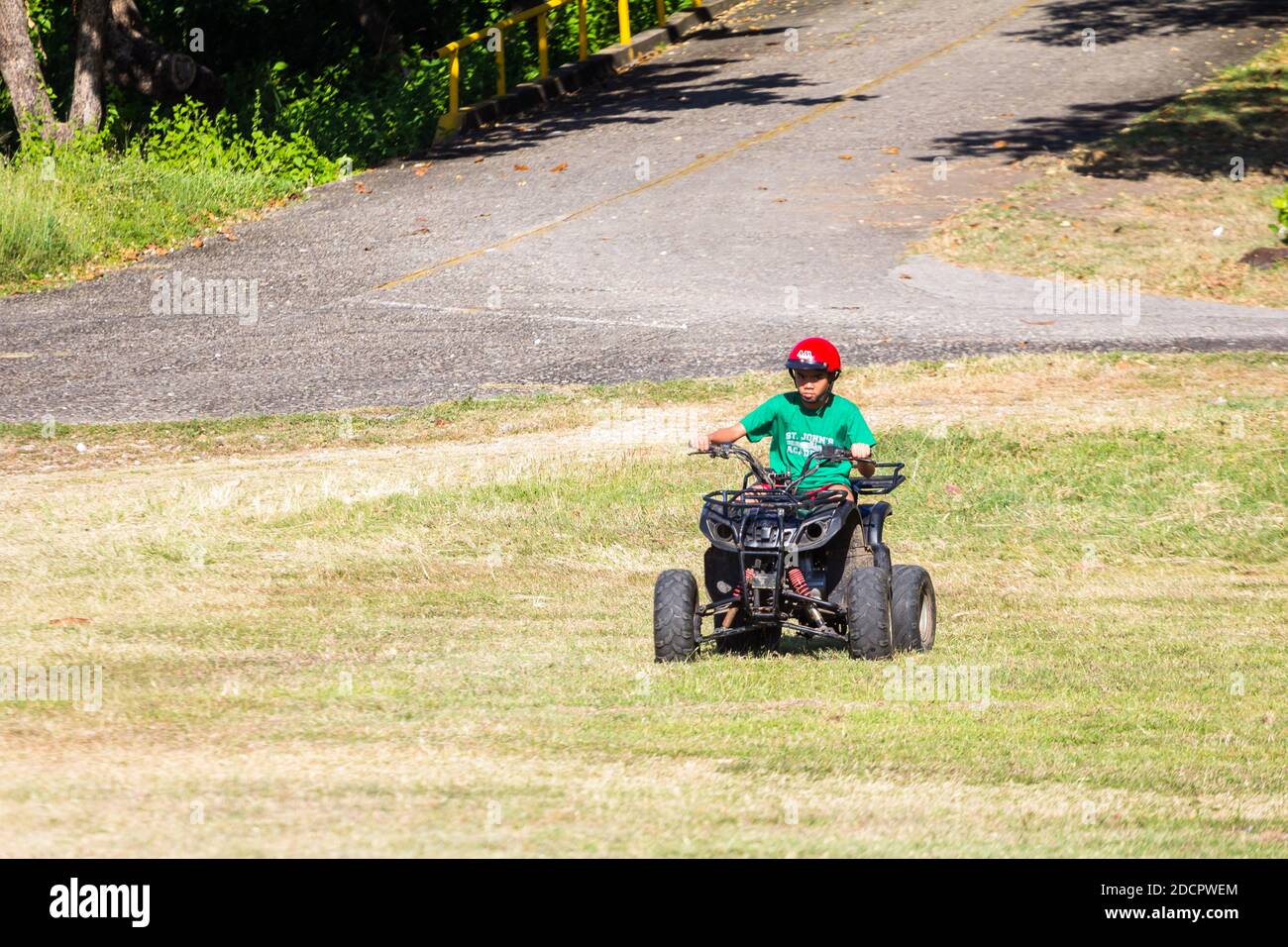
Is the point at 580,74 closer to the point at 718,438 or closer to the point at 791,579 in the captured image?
the point at 718,438

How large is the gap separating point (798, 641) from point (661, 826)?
12.5 feet

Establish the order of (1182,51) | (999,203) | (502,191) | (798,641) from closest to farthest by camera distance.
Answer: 1. (798,641)
2. (999,203)
3. (502,191)
4. (1182,51)

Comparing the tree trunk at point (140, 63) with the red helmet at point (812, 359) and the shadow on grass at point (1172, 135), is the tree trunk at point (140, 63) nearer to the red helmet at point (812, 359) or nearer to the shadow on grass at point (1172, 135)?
the shadow on grass at point (1172, 135)

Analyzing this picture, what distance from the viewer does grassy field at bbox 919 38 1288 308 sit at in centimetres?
1970

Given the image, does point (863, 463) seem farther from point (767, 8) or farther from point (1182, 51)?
point (767, 8)

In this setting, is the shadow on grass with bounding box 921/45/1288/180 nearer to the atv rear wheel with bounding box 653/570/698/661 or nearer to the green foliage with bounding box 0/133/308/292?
the green foliage with bounding box 0/133/308/292

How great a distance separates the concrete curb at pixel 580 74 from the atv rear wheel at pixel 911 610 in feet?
60.8

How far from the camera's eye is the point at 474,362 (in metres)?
17.4

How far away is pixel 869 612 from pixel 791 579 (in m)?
0.41

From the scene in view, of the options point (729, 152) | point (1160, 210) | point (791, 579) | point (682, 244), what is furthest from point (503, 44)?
point (791, 579)

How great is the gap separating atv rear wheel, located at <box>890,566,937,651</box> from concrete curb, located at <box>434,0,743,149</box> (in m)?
18.5

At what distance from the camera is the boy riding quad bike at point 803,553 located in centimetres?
823

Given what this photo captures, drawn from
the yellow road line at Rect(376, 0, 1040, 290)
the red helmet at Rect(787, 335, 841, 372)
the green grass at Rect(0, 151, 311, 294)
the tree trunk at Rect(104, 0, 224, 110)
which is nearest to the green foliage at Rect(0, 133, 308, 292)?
the green grass at Rect(0, 151, 311, 294)

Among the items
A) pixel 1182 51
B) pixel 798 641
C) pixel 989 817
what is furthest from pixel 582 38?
pixel 989 817
